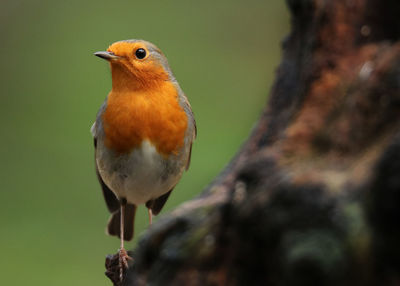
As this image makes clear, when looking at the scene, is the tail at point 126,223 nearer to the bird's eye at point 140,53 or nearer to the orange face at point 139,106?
the orange face at point 139,106

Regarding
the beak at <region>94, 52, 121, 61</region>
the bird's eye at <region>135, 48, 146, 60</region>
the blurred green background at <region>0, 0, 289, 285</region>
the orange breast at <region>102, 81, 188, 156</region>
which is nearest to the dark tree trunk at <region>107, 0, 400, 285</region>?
the orange breast at <region>102, 81, 188, 156</region>

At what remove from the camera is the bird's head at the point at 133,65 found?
4414mm

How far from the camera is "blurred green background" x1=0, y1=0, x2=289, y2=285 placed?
8.18m

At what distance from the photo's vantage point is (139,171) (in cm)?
461

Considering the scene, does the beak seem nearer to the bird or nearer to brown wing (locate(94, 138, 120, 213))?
the bird

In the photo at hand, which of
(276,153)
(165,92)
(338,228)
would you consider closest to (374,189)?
(338,228)

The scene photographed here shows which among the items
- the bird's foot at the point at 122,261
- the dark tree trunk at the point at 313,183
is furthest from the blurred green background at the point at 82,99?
the dark tree trunk at the point at 313,183

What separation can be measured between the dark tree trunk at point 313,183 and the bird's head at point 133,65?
4.60ft

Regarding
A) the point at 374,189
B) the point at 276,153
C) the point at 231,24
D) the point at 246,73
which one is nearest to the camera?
the point at 374,189

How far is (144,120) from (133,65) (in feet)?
1.00

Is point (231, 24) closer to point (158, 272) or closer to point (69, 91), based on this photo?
point (69, 91)

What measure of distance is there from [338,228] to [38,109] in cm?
891

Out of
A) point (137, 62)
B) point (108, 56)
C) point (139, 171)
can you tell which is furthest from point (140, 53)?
point (139, 171)

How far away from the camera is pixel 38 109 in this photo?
434 inches
